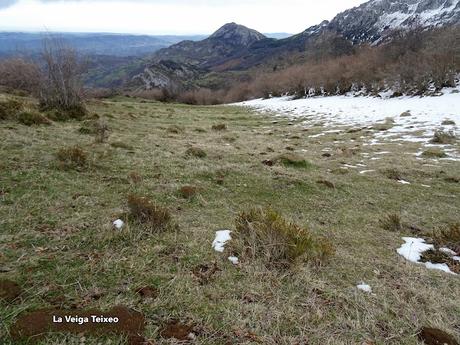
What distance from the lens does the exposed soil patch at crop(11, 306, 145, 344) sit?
2.76 meters

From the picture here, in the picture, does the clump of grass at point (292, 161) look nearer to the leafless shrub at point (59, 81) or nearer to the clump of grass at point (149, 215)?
the clump of grass at point (149, 215)

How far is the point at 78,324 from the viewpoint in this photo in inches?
115

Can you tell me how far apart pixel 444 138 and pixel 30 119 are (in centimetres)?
1772

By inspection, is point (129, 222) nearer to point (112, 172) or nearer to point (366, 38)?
point (112, 172)

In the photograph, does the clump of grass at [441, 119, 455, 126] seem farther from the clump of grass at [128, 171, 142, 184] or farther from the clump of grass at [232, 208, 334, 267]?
the clump of grass at [128, 171, 142, 184]

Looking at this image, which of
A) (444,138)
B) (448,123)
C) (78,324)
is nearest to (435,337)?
(78,324)

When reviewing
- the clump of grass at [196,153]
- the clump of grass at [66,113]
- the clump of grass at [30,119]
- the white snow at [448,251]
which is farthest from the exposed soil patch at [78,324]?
the clump of grass at [66,113]

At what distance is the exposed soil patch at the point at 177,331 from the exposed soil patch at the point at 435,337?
227cm

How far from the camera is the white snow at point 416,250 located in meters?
5.02

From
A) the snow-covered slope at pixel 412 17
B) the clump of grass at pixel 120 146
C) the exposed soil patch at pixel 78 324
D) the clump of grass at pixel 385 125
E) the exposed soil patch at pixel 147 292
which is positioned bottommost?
the clump of grass at pixel 385 125

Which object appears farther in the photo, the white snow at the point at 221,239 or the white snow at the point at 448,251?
the white snow at the point at 448,251

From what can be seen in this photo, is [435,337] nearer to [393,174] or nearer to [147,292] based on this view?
[147,292]

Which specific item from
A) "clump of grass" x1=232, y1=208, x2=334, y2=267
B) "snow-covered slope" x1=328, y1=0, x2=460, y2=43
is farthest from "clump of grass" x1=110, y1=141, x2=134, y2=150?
"snow-covered slope" x1=328, y1=0, x2=460, y2=43

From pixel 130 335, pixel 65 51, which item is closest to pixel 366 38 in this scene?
pixel 65 51
